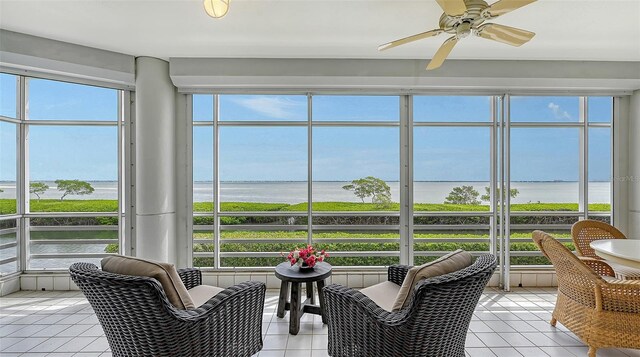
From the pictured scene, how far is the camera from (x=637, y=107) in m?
3.50

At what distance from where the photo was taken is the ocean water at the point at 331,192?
11.9 ft

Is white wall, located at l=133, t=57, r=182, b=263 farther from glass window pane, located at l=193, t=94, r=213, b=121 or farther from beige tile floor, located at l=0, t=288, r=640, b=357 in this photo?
beige tile floor, located at l=0, t=288, r=640, b=357

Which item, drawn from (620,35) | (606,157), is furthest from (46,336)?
(606,157)

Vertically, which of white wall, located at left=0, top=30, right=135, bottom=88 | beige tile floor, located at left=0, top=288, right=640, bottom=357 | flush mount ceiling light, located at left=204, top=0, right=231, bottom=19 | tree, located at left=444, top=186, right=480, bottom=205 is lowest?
beige tile floor, located at left=0, top=288, right=640, bottom=357

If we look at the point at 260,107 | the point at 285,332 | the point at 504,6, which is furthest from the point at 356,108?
the point at 285,332

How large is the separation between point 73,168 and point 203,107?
1895 mm

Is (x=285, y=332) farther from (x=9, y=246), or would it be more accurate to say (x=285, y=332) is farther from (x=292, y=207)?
(x=9, y=246)

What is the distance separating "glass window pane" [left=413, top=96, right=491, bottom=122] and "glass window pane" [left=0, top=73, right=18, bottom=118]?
5.05 m

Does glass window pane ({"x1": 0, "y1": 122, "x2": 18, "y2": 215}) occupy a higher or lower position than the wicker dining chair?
higher

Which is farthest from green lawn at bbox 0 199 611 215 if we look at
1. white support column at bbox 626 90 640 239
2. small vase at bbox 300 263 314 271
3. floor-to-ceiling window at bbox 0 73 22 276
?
small vase at bbox 300 263 314 271

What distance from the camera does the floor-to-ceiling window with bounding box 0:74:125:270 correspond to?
3.45m

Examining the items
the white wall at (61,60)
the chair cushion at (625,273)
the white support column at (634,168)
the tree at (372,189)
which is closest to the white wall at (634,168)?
the white support column at (634,168)

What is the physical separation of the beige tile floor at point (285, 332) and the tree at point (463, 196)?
123 cm

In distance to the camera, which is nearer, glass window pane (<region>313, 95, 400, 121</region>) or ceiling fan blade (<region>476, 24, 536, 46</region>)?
ceiling fan blade (<region>476, 24, 536, 46</region>)
